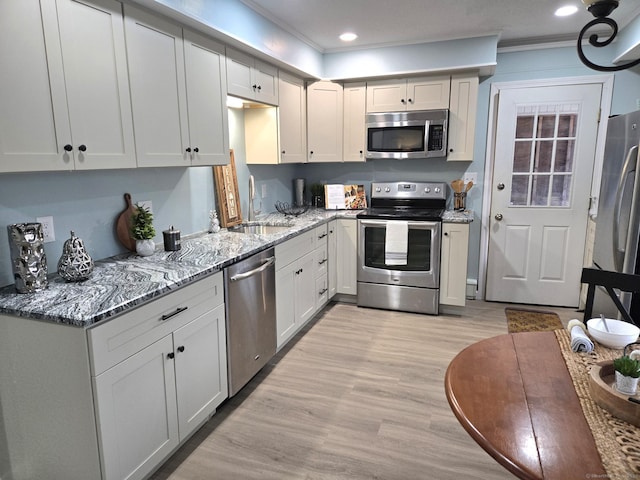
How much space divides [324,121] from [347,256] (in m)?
1.35

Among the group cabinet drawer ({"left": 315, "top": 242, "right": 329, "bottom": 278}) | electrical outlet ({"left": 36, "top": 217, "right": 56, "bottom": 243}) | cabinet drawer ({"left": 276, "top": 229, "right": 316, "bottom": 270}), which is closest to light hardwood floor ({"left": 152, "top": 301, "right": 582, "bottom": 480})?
cabinet drawer ({"left": 315, "top": 242, "right": 329, "bottom": 278})

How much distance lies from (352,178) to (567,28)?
2313mm

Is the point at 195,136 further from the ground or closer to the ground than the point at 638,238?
further from the ground

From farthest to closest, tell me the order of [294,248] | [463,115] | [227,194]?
[463,115] → [227,194] → [294,248]

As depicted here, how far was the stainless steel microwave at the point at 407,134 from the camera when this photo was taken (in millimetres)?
3910

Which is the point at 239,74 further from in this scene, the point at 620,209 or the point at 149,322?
the point at 620,209

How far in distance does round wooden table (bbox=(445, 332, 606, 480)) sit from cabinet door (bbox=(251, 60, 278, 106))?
8.09ft

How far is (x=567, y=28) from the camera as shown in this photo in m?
3.54

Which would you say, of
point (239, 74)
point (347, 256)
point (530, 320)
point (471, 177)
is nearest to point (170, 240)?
point (239, 74)

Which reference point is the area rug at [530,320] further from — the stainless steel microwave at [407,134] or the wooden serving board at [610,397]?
the wooden serving board at [610,397]

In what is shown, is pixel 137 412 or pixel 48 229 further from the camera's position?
pixel 48 229

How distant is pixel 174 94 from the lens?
2318mm

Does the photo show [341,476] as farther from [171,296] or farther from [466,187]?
[466,187]

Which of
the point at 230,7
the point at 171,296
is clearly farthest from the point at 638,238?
the point at 230,7
